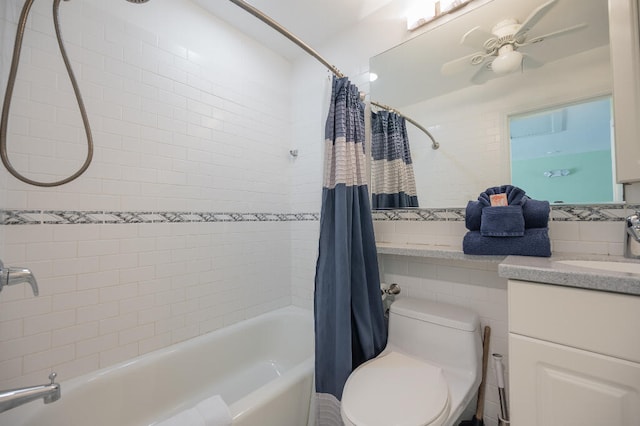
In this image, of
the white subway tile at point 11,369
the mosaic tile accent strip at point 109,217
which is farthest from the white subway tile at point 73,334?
the mosaic tile accent strip at point 109,217

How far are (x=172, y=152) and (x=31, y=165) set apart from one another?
60 cm

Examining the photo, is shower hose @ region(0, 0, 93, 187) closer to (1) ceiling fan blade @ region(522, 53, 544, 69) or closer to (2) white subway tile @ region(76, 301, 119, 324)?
(2) white subway tile @ region(76, 301, 119, 324)

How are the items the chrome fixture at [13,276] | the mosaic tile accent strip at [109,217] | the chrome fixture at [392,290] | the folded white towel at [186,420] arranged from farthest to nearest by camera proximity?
the chrome fixture at [392,290] → the mosaic tile accent strip at [109,217] → the folded white towel at [186,420] → the chrome fixture at [13,276]

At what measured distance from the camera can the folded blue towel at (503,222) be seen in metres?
1.09

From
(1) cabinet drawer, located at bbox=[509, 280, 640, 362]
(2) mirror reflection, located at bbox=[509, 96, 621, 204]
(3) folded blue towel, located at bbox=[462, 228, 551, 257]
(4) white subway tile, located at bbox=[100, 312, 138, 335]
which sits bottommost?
(4) white subway tile, located at bbox=[100, 312, 138, 335]

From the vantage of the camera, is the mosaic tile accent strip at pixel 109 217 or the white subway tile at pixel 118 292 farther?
the white subway tile at pixel 118 292

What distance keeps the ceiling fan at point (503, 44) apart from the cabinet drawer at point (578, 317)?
1132mm

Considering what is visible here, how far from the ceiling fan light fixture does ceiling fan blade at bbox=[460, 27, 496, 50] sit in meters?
0.10

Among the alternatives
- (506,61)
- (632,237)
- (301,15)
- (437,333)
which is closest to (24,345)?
(437,333)

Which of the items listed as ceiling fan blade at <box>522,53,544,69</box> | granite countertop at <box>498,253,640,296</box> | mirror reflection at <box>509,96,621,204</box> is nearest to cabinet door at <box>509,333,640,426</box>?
granite countertop at <box>498,253,640,296</box>

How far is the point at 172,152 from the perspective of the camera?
1601 mm

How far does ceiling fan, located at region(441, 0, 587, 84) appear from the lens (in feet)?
4.14

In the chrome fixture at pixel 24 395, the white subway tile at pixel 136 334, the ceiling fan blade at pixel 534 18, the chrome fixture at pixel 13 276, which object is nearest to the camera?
the chrome fixture at pixel 24 395

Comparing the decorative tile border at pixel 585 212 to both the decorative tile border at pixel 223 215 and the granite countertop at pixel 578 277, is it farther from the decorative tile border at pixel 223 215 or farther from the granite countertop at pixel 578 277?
the granite countertop at pixel 578 277
